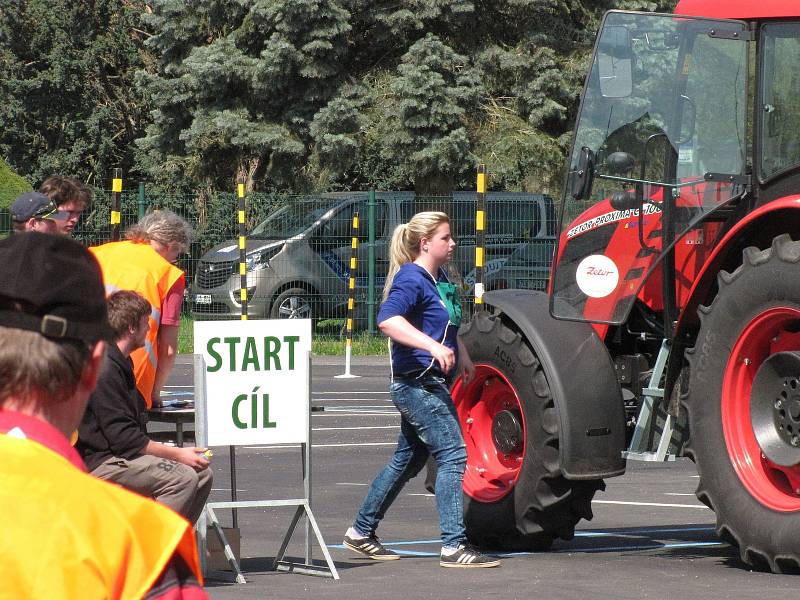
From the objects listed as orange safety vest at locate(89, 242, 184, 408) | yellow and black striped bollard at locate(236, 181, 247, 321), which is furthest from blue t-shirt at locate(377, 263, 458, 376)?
yellow and black striped bollard at locate(236, 181, 247, 321)

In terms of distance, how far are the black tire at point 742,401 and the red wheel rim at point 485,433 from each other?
1.19 m

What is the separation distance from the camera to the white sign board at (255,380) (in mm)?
6969

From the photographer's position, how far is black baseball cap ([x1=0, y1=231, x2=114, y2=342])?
1873 millimetres

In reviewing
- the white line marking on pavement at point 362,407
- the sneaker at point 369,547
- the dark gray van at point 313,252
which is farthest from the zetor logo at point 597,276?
the dark gray van at point 313,252

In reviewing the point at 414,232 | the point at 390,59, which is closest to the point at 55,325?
the point at 414,232

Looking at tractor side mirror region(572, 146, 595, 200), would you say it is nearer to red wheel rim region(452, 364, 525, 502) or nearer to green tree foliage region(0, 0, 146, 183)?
red wheel rim region(452, 364, 525, 502)

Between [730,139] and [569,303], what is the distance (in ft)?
3.82

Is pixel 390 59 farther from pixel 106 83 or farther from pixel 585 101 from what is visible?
pixel 585 101

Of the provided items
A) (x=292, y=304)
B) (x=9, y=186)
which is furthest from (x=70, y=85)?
(x=292, y=304)

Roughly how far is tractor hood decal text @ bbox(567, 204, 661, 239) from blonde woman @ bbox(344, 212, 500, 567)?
2.22ft

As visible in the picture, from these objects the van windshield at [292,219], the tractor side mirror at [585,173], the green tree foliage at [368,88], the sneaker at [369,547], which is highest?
the green tree foliage at [368,88]

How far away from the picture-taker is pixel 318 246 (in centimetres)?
2108

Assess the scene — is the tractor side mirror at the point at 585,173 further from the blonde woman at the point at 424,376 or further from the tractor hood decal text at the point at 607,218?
the blonde woman at the point at 424,376

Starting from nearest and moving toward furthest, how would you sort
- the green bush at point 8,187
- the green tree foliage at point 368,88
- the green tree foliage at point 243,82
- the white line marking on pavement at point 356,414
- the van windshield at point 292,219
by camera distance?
the white line marking on pavement at point 356,414 < the van windshield at point 292,219 < the green bush at point 8,187 < the green tree foliage at point 368,88 < the green tree foliage at point 243,82
